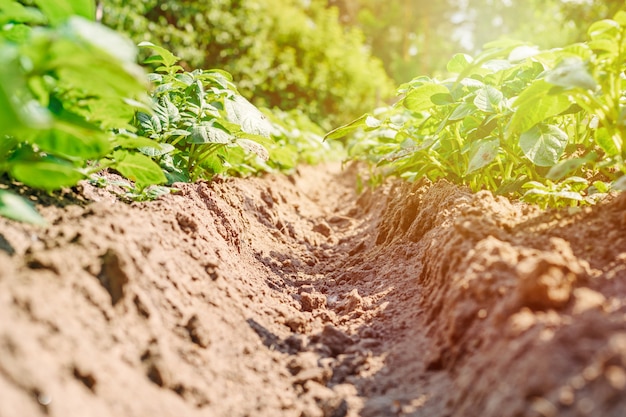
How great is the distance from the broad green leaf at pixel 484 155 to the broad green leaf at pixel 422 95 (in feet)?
1.14

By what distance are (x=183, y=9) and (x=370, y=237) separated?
578cm

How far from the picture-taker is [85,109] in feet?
5.59

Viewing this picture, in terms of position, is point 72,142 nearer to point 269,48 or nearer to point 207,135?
point 207,135

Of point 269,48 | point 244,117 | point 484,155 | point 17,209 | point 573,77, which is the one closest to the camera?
point 17,209

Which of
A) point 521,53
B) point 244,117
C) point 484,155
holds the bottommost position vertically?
point 244,117

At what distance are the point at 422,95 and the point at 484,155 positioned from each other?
490mm

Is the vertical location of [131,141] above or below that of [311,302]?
above

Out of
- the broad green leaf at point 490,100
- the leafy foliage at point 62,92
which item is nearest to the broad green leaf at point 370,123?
→ the broad green leaf at point 490,100

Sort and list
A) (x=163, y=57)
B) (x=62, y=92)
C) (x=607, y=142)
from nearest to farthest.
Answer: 1. (x=62, y=92)
2. (x=607, y=142)
3. (x=163, y=57)

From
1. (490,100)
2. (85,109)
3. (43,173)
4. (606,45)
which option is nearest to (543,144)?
(490,100)

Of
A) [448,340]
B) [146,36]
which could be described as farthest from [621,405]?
[146,36]

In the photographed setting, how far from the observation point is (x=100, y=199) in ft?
6.65

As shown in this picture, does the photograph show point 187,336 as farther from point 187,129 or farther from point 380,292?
point 187,129

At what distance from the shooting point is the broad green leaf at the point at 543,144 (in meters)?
2.17
